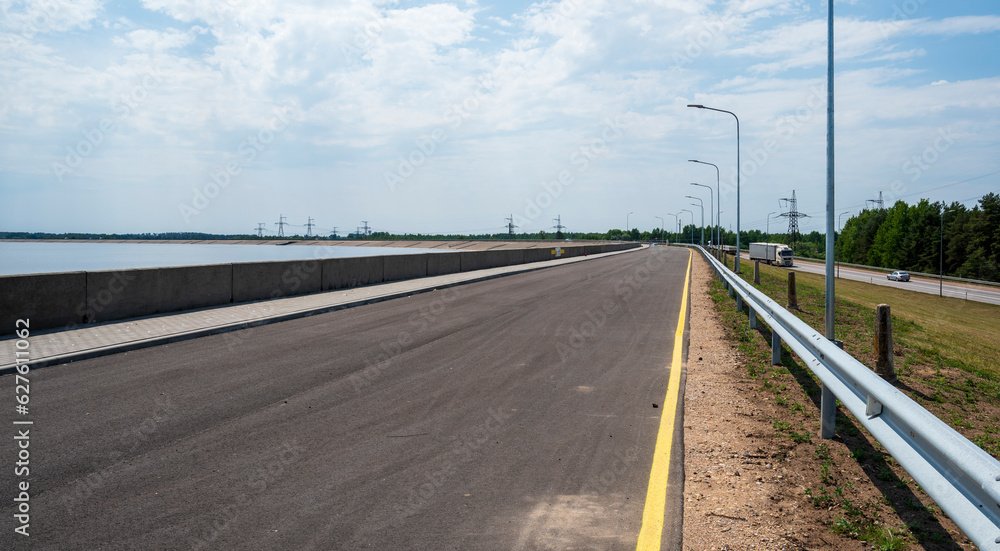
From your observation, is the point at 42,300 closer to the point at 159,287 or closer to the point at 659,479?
the point at 159,287

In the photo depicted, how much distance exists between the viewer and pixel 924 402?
6.70m

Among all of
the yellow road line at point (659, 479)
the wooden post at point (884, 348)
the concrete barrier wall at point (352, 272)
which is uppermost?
the concrete barrier wall at point (352, 272)

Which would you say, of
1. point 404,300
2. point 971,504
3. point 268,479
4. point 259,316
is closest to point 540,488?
point 268,479

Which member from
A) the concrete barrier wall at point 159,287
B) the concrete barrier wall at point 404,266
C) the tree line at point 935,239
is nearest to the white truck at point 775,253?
the tree line at point 935,239

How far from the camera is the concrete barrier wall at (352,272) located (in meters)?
17.9

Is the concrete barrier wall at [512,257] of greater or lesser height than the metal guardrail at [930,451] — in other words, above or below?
above

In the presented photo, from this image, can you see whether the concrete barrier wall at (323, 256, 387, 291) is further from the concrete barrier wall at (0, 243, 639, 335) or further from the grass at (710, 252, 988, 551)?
the grass at (710, 252, 988, 551)

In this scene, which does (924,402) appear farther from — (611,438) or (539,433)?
(539,433)

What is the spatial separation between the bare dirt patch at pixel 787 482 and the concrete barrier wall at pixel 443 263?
1869 cm

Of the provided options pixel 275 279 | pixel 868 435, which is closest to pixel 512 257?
pixel 275 279

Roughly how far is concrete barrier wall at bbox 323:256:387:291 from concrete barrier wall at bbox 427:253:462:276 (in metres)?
4.15

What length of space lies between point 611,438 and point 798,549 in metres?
2.11

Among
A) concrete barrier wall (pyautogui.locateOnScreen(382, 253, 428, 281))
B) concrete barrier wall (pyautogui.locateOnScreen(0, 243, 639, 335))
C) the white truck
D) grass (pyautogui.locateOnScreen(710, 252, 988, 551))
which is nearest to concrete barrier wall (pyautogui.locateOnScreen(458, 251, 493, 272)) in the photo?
concrete barrier wall (pyautogui.locateOnScreen(382, 253, 428, 281))

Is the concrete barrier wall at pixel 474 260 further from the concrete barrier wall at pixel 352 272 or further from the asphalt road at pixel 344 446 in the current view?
the asphalt road at pixel 344 446
